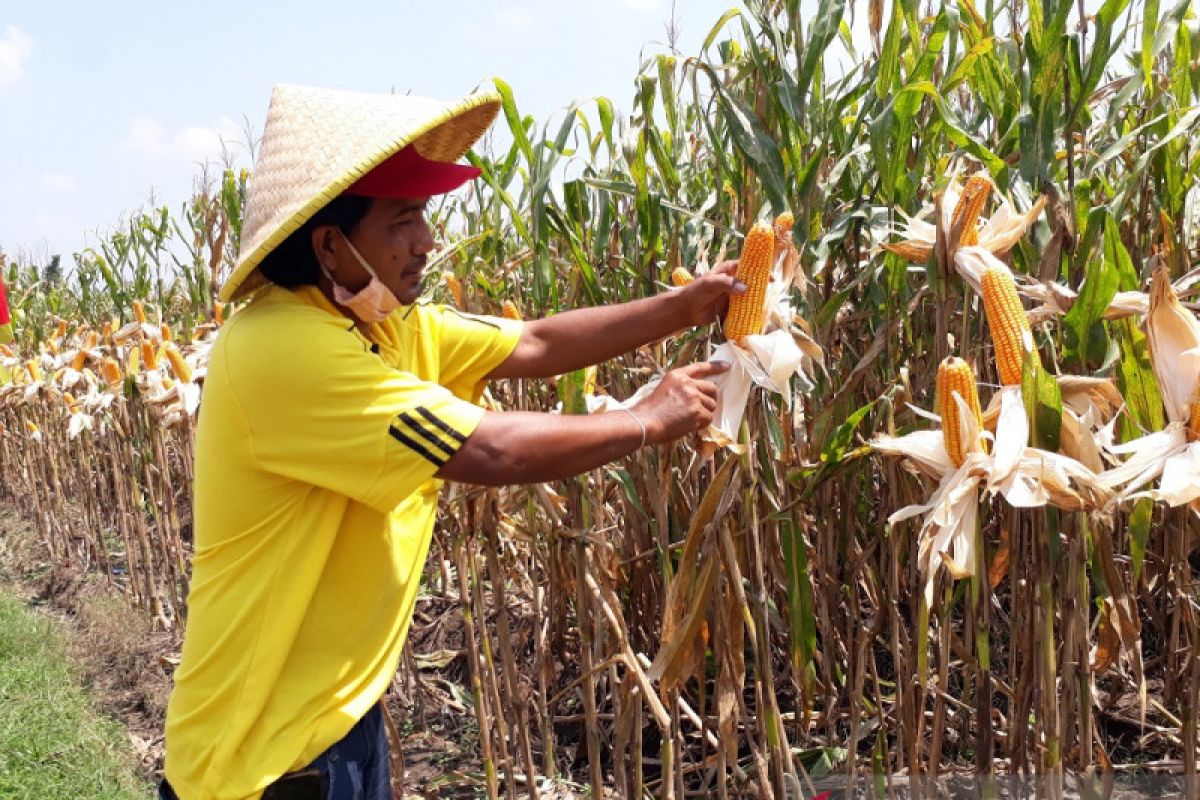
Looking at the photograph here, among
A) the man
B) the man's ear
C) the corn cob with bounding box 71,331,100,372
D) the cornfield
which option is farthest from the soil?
the man's ear

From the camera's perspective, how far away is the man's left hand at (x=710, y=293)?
7.00 feet

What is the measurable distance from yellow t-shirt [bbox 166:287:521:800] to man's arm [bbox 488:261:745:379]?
0.44 m

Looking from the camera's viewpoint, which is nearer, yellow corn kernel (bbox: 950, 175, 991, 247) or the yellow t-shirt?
the yellow t-shirt

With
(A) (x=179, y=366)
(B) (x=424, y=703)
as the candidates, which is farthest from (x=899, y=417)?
(A) (x=179, y=366)

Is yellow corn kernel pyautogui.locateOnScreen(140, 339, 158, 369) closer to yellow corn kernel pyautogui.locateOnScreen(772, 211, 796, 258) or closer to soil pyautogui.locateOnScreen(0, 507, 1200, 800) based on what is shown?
soil pyautogui.locateOnScreen(0, 507, 1200, 800)

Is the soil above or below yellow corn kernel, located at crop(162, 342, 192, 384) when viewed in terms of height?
below

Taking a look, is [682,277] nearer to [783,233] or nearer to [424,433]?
[783,233]

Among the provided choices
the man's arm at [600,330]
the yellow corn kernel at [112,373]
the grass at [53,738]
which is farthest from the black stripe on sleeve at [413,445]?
the yellow corn kernel at [112,373]

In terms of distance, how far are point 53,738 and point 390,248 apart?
3338 millimetres

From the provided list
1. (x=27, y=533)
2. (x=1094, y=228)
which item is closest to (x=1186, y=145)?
(x=1094, y=228)

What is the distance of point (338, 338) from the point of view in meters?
1.76

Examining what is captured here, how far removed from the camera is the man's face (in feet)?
6.15

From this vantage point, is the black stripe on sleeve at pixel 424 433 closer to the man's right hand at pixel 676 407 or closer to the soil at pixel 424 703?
the man's right hand at pixel 676 407

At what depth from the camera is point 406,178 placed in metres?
1.88
